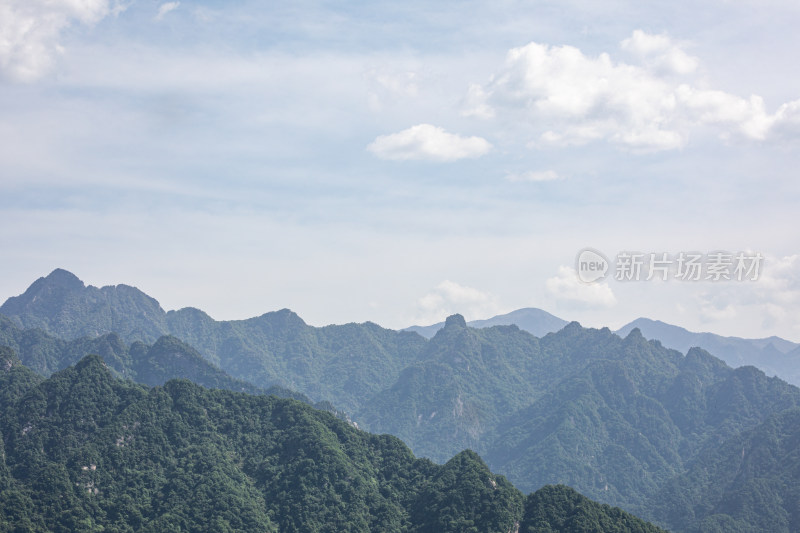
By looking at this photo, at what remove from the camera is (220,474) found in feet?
458

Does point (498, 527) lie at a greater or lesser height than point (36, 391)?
lesser

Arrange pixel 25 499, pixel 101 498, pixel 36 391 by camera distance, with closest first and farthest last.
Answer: pixel 25 499, pixel 101 498, pixel 36 391

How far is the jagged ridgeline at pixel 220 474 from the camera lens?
127062 millimetres

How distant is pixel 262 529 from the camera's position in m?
130

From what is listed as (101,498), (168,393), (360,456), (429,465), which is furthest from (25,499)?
(429,465)

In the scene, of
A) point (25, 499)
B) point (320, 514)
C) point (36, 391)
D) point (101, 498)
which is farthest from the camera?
point (36, 391)

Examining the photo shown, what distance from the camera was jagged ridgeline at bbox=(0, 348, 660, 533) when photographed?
127062 mm

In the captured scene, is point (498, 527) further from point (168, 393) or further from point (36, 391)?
point (36, 391)

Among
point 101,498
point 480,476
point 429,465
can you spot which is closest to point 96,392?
point 101,498

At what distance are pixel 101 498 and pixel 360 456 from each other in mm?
50751

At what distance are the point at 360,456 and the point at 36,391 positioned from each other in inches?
2651

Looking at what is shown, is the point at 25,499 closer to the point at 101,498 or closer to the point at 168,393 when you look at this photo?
the point at 101,498

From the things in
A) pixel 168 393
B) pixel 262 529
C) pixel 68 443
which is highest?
pixel 168 393

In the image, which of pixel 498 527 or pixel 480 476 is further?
pixel 480 476
